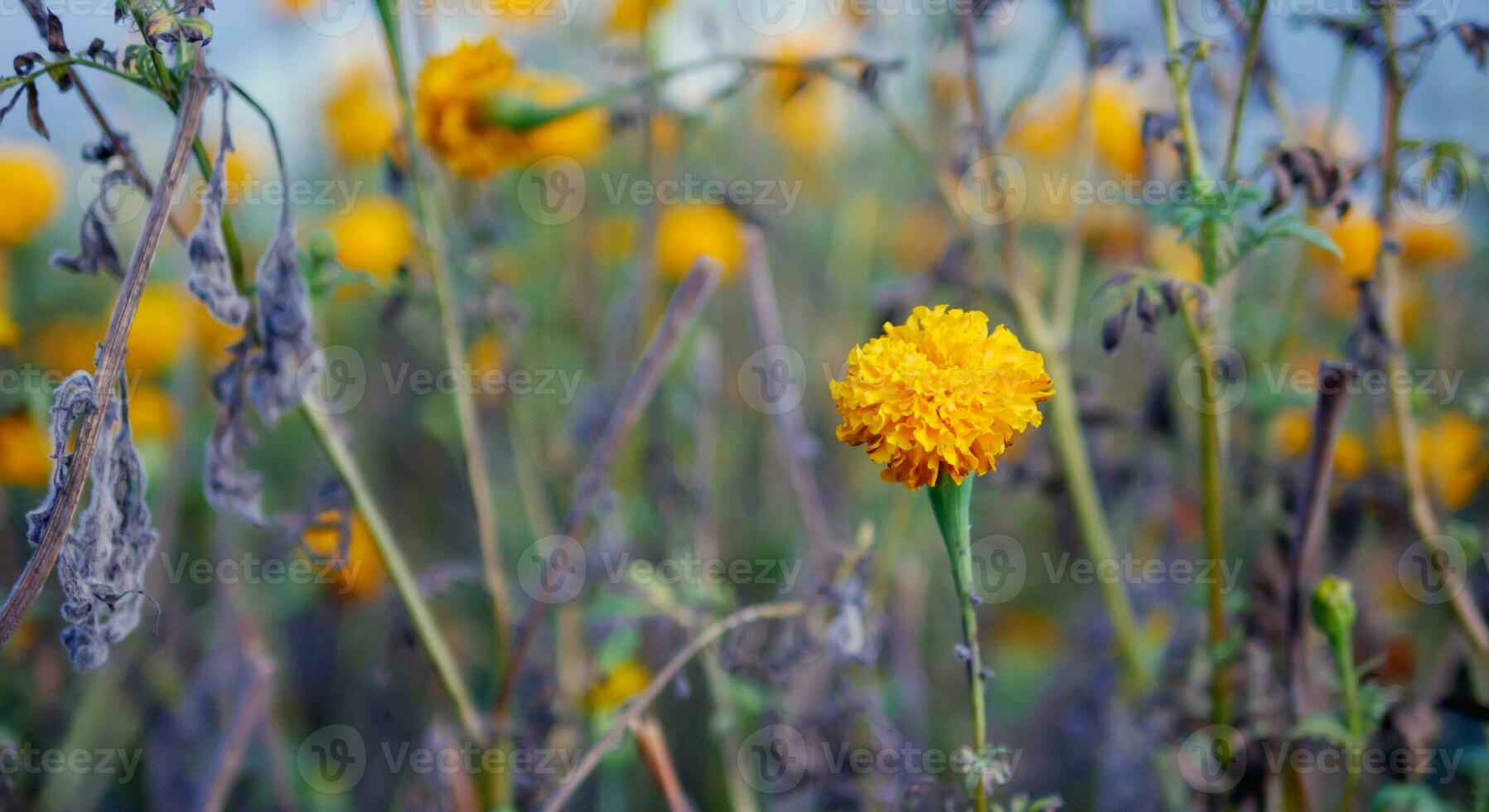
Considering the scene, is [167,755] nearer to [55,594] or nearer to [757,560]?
[55,594]

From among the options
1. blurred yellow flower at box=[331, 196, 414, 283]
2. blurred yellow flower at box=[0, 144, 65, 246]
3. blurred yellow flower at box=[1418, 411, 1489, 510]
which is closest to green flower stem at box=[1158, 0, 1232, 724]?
blurred yellow flower at box=[1418, 411, 1489, 510]

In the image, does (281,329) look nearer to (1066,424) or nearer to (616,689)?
(616,689)

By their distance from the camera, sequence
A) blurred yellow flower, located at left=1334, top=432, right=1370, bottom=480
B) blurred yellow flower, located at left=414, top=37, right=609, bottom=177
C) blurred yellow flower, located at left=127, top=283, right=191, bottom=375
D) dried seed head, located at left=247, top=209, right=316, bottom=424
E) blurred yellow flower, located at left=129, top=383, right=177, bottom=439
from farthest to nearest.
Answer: blurred yellow flower, located at left=127, top=283, right=191, bottom=375, blurred yellow flower, located at left=129, top=383, right=177, bottom=439, blurred yellow flower, located at left=1334, top=432, right=1370, bottom=480, blurred yellow flower, located at left=414, top=37, right=609, bottom=177, dried seed head, located at left=247, top=209, right=316, bottom=424

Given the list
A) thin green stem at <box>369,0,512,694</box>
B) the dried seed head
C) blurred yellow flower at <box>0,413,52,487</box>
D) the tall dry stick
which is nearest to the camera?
the tall dry stick

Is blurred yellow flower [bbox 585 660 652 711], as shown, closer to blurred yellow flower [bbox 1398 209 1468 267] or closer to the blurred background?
the blurred background

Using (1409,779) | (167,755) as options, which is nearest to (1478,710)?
(1409,779)

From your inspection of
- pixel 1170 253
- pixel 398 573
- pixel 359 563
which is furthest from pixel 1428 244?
pixel 359 563

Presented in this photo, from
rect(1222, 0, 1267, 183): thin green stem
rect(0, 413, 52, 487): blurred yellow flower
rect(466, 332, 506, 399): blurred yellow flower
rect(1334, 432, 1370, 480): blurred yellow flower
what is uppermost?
rect(1222, 0, 1267, 183): thin green stem
